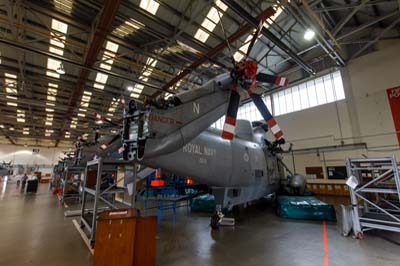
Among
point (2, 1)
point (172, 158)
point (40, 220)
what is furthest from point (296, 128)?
point (2, 1)

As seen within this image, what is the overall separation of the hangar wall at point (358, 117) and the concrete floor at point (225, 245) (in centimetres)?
712

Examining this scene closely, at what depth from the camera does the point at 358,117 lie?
1028 cm

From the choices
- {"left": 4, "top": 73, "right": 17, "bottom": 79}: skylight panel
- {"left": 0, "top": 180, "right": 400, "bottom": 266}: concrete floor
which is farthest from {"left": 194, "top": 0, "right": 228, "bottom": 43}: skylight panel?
{"left": 4, "top": 73, "right": 17, "bottom": 79}: skylight panel

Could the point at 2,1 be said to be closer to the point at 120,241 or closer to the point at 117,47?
the point at 117,47

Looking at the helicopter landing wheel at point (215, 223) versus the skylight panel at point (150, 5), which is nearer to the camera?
the helicopter landing wheel at point (215, 223)

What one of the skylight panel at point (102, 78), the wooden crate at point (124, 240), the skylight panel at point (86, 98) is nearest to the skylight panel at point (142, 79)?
the skylight panel at point (102, 78)

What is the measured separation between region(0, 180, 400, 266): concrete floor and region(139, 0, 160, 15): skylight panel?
7692mm

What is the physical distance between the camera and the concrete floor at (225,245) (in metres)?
3.33

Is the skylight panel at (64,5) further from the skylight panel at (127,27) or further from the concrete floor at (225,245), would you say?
the concrete floor at (225,245)

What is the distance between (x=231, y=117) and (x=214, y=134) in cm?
157

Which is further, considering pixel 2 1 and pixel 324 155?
pixel 324 155

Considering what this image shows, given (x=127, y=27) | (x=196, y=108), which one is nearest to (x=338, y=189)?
(x=196, y=108)

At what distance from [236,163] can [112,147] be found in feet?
12.6

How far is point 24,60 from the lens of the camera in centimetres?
873
